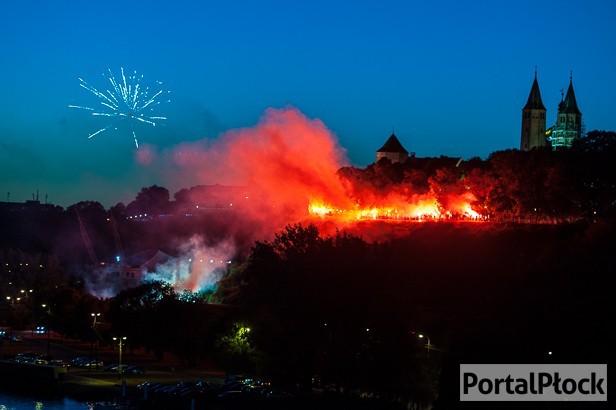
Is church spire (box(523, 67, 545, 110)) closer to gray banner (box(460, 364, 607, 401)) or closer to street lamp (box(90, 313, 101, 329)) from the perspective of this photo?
street lamp (box(90, 313, 101, 329))

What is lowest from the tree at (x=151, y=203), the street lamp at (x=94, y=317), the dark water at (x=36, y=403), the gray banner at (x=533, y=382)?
the dark water at (x=36, y=403)

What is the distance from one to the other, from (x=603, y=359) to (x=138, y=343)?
3738 cm

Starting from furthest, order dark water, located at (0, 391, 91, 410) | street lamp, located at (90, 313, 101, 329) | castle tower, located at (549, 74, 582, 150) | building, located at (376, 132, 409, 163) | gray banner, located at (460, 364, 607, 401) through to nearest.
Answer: castle tower, located at (549, 74, 582, 150), building, located at (376, 132, 409, 163), street lamp, located at (90, 313, 101, 329), dark water, located at (0, 391, 91, 410), gray banner, located at (460, 364, 607, 401)

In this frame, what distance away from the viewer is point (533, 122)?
460 feet

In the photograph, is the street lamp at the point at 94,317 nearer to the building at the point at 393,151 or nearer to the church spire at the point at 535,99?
the building at the point at 393,151

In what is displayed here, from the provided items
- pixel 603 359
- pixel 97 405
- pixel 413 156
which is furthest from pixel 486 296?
pixel 413 156

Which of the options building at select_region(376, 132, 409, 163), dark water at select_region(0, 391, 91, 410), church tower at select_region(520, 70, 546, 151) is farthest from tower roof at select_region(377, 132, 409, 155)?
dark water at select_region(0, 391, 91, 410)

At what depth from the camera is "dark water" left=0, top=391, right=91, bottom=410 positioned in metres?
55.7

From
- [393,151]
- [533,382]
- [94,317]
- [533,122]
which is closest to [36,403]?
[94,317]

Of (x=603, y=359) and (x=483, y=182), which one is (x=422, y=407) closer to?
(x=603, y=359)

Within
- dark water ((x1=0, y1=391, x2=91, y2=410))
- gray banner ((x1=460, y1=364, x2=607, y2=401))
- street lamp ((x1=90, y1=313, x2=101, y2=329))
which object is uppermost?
street lamp ((x1=90, y1=313, x2=101, y2=329))

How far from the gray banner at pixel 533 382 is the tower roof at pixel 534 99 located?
98193 mm

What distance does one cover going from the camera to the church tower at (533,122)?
140 meters

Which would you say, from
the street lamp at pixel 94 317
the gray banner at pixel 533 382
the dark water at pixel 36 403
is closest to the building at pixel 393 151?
the street lamp at pixel 94 317
